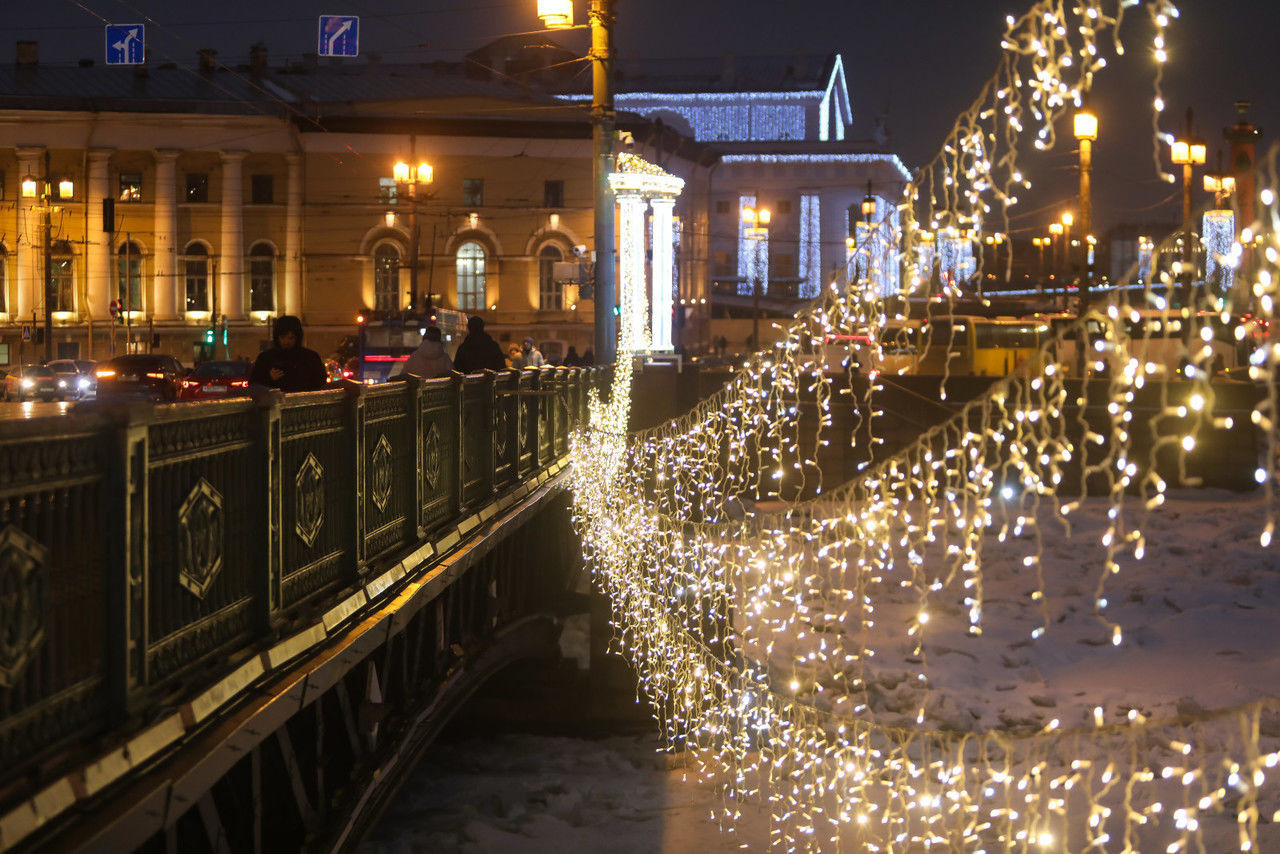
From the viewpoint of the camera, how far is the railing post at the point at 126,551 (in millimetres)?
3977

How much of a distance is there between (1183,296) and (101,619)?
42.7 m

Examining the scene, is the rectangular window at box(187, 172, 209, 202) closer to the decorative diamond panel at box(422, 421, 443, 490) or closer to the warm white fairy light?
the warm white fairy light

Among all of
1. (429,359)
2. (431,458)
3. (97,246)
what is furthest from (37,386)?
(431,458)

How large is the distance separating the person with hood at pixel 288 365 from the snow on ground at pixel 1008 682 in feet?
13.7

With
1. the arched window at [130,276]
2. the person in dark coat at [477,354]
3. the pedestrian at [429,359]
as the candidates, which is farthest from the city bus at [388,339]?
the pedestrian at [429,359]

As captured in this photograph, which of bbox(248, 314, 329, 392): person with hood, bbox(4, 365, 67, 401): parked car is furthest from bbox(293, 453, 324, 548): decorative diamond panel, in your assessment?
bbox(4, 365, 67, 401): parked car

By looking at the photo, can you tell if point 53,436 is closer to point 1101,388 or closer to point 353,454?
point 353,454

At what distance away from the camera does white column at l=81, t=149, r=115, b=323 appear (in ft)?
184

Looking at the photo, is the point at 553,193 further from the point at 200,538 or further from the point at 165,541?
the point at 165,541

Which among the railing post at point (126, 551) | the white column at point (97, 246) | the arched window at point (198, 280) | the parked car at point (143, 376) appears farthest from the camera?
the arched window at point (198, 280)

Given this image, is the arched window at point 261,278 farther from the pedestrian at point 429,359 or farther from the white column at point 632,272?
the pedestrian at point 429,359

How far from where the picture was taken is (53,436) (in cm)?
364

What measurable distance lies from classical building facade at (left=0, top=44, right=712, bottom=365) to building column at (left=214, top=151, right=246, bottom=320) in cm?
7

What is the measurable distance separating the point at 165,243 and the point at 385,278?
860cm
